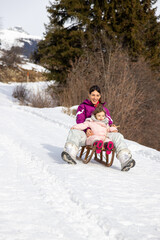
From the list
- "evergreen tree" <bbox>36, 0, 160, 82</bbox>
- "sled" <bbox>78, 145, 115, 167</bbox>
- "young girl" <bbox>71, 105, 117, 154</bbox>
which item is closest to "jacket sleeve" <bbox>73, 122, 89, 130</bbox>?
"young girl" <bbox>71, 105, 117, 154</bbox>

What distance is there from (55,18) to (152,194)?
14381mm

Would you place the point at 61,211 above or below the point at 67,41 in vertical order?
below

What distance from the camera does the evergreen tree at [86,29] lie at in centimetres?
1535

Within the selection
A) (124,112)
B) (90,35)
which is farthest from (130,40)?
(124,112)

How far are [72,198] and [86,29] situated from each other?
1368 cm

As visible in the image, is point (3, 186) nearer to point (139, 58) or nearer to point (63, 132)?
point (63, 132)

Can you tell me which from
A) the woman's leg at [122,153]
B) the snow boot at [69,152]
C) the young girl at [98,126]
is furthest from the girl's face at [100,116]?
the snow boot at [69,152]

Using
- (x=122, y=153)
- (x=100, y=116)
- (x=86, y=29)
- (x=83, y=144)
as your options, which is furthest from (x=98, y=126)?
(x=86, y=29)

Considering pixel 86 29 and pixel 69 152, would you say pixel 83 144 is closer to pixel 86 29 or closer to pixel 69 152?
pixel 69 152

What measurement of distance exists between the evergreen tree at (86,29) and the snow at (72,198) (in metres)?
9.98

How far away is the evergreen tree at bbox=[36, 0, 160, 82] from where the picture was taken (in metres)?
15.4

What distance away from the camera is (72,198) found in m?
3.51

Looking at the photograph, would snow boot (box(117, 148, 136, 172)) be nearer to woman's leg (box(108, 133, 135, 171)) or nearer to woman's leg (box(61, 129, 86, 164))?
woman's leg (box(108, 133, 135, 171))

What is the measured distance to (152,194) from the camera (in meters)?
3.87
